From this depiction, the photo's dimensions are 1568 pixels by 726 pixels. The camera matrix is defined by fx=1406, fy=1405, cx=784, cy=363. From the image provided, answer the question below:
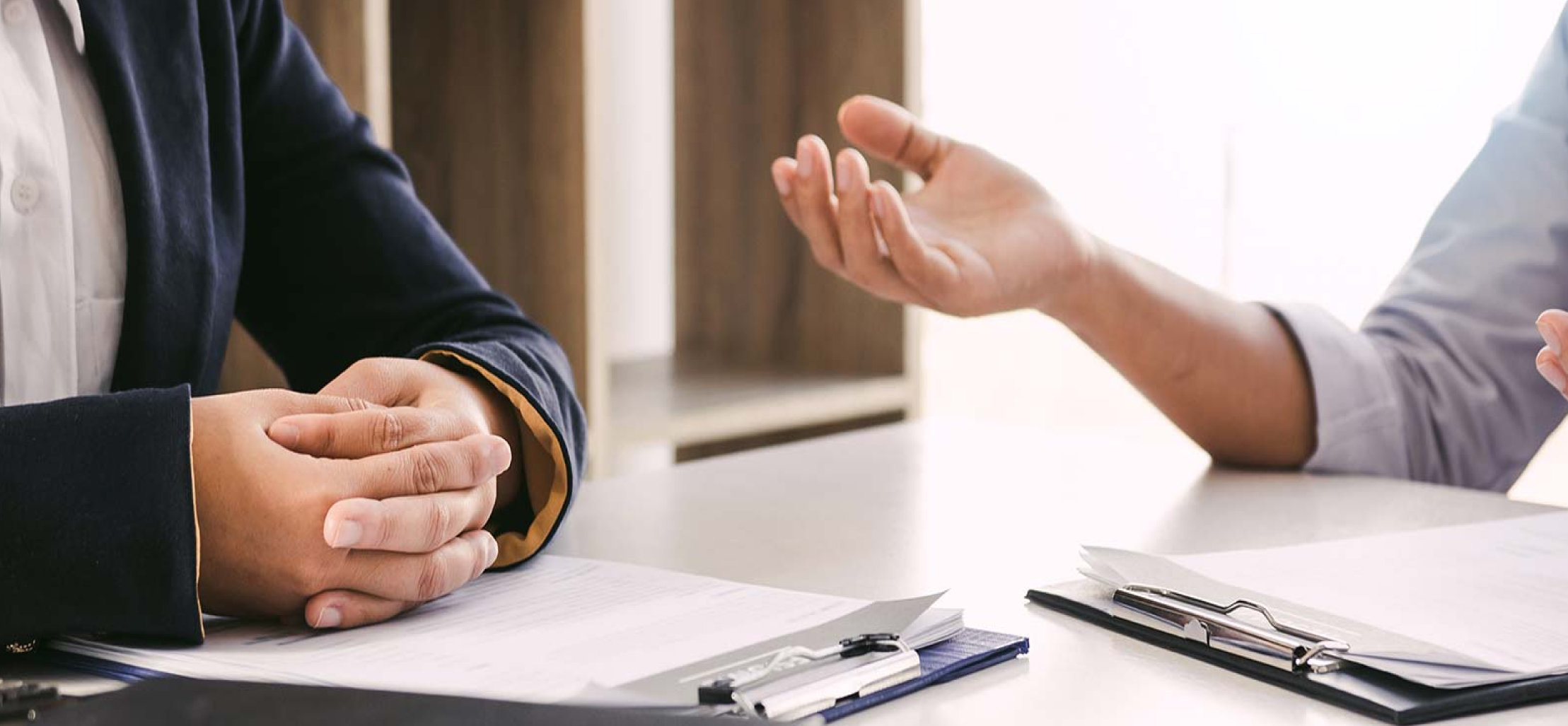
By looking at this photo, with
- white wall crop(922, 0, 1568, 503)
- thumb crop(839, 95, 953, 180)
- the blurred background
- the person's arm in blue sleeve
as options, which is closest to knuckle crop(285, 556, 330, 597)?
the person's arm in blue sleeve

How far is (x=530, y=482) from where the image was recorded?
0.78 meters

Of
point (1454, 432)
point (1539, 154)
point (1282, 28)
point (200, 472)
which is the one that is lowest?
point (1454, 432)

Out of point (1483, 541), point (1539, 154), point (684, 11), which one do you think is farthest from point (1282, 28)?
point (1483, 541)

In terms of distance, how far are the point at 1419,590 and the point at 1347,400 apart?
0.45 m

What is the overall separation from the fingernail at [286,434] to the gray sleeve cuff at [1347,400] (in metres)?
0.74

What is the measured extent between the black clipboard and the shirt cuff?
35 cm

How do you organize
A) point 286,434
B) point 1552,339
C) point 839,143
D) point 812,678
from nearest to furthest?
point 812,678 → point 286,434 → point 1552,339 → point 839,143

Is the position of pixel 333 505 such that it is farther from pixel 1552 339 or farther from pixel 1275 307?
pixel 1275 307

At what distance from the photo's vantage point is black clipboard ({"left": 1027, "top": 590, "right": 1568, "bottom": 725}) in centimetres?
51

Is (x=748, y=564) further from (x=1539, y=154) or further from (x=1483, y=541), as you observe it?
(x=1539, y=154)

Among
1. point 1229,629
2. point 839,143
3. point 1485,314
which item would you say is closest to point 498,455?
point 1229,629

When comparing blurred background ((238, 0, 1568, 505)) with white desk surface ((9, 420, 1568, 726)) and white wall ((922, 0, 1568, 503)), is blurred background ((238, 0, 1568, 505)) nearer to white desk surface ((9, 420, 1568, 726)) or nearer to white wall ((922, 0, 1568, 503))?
white wall ((922, 0, 1568, 503))

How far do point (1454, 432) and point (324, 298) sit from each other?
893mm

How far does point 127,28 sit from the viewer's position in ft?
2.84
